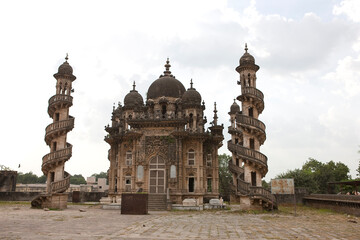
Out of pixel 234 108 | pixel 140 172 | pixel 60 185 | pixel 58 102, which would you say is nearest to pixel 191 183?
pixel 140 172

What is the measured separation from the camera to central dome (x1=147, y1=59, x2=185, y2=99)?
3741 centimetres

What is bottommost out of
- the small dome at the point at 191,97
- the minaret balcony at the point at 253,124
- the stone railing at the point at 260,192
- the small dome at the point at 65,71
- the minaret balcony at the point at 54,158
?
the stone railing at the point at 260,192

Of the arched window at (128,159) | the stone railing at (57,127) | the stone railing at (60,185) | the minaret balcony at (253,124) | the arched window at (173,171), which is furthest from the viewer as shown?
the arched window at (128,159)

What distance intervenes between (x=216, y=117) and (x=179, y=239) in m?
26.8

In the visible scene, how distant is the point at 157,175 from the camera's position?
31016 mm

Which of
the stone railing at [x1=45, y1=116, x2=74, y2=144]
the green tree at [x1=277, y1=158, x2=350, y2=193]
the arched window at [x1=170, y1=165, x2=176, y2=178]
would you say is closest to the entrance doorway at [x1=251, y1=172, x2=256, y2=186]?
the arched window at [x1=170, y1=165, x2=176, y2=178]

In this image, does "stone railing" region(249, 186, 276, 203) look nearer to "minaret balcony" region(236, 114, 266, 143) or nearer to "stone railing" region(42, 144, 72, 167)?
"minaret balcony" region(236, 114, 266, 143)

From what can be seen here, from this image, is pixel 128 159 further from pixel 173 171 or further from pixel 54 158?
pixel 54 158

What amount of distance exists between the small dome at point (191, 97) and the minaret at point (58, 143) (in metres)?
12.3

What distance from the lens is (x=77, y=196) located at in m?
37.9

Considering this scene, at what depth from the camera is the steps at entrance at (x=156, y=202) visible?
27.2m

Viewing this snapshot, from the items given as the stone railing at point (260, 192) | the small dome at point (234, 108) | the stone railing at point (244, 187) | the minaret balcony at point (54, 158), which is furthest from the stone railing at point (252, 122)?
the small dome at point (234, 108)

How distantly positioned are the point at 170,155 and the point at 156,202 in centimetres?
509

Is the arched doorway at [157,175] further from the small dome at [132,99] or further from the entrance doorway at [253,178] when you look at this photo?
the entrance doorway at [253,178]
